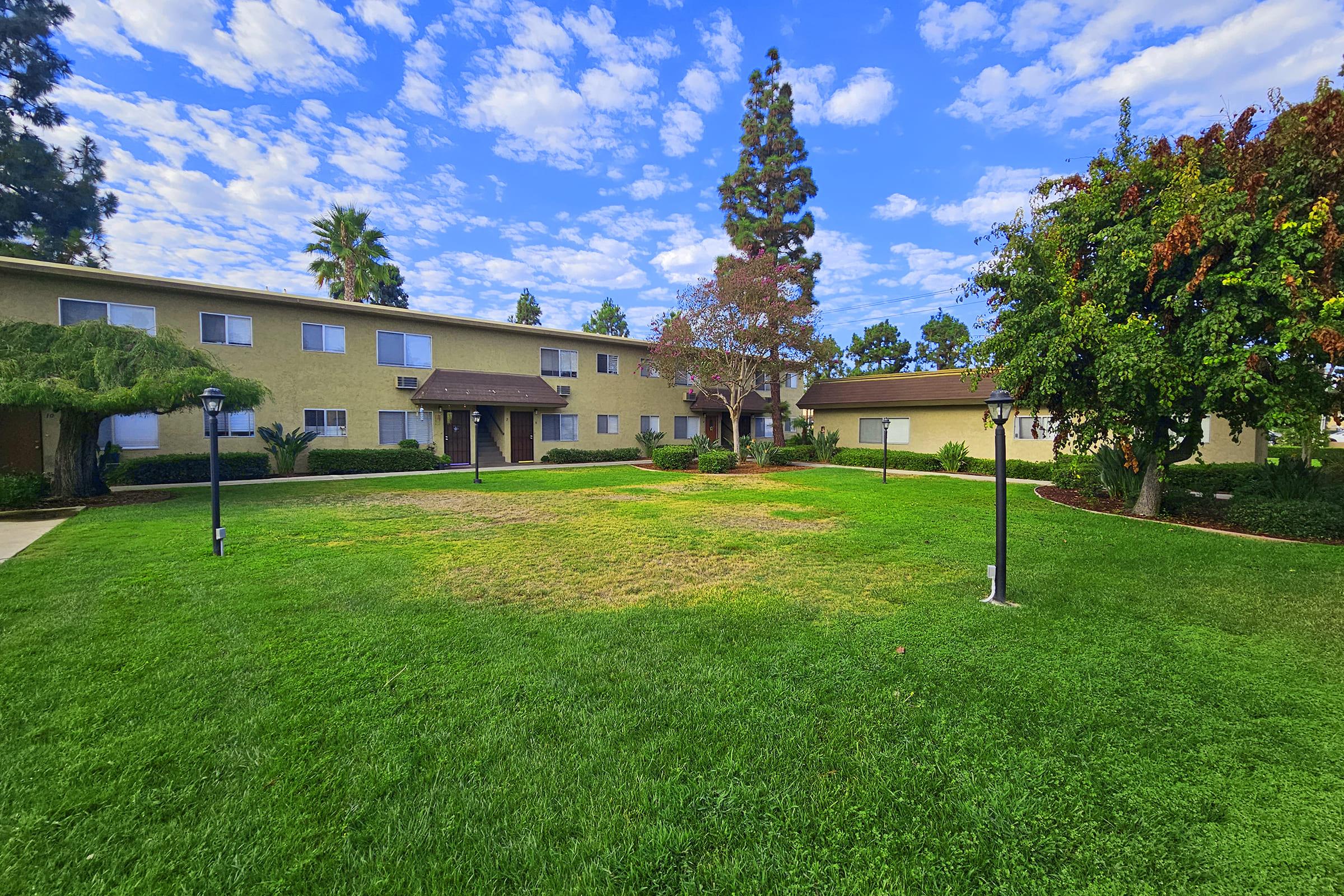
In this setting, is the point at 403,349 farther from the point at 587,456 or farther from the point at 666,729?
the point at 666,729

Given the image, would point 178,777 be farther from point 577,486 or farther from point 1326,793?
point 577,486

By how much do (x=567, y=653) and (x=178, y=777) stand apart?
2045 millimetres

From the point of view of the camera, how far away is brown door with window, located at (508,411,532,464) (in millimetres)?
21656

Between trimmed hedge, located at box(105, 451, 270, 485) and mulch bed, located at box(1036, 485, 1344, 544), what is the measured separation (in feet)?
71.9

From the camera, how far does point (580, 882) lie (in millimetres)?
1869

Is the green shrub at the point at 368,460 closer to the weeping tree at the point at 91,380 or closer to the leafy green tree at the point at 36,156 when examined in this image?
the weeping tree at the point at 91,380

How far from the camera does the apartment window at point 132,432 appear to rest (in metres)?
14.6

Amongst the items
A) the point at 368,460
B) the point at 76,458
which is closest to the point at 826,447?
the point at 368,460

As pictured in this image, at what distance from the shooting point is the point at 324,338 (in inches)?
698

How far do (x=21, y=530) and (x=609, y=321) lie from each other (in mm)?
45062

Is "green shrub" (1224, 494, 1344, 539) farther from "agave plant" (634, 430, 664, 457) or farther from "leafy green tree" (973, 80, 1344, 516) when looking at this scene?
"agave plant" (634, 430, 664, 457)

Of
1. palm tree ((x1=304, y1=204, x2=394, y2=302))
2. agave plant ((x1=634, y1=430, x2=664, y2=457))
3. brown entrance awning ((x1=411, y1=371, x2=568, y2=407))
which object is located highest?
palm tree ((x1=304, y1=204, x2=394, y2=302))

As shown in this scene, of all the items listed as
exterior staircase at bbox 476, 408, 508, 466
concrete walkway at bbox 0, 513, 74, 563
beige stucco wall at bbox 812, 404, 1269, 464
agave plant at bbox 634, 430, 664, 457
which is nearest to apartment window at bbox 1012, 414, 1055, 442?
beige stucco wall at bbox 812, 404, 1269, 464

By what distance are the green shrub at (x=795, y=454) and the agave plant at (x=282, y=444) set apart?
1736 centimetres
